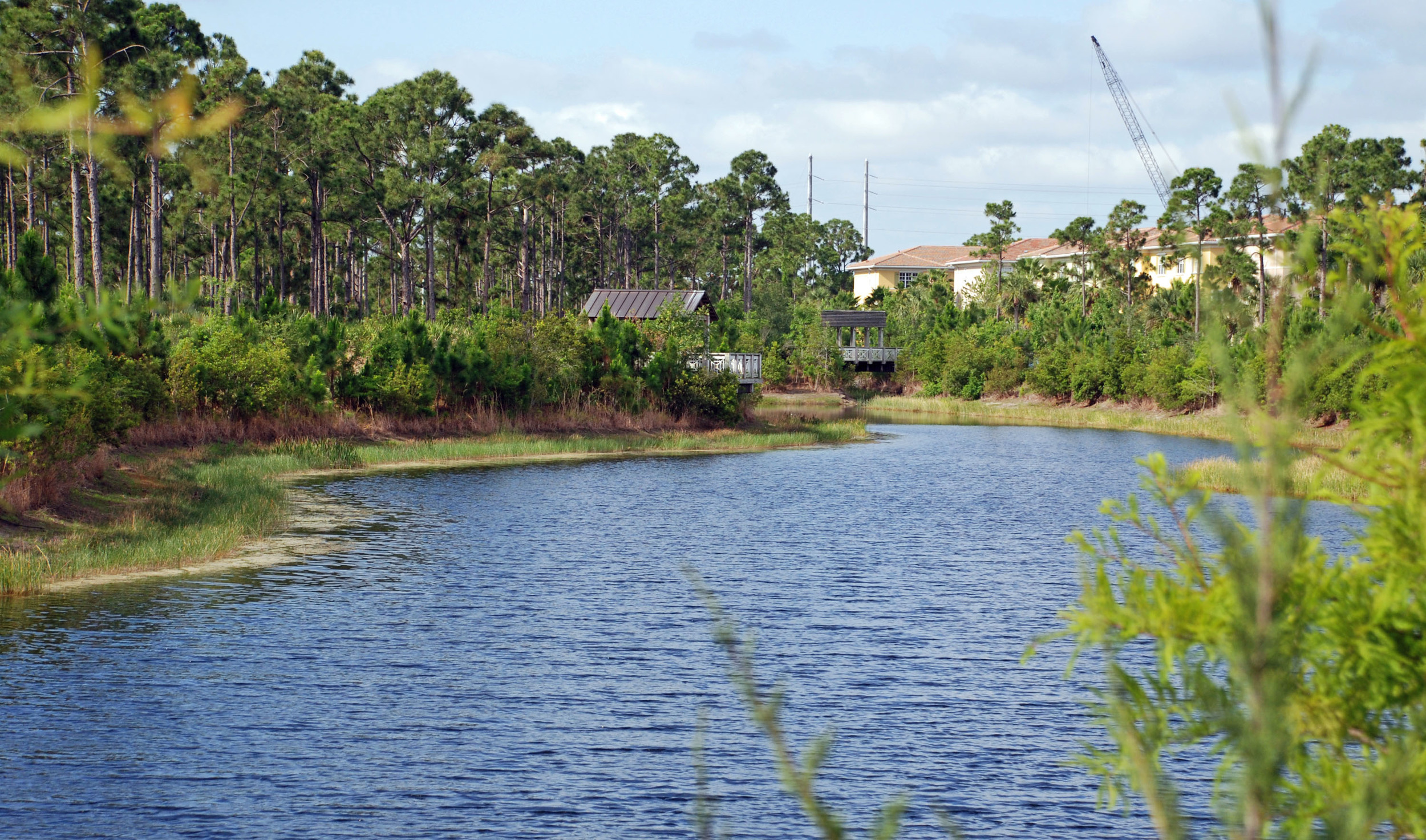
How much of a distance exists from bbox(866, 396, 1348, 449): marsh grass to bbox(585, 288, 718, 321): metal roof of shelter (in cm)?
1439

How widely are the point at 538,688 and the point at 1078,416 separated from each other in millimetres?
63317

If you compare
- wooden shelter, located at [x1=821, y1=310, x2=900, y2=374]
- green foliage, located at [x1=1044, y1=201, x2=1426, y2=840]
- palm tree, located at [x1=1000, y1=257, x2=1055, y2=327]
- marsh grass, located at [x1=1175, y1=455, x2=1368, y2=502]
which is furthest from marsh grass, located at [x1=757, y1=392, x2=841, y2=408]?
green foliage, located at [x1=1044, y1=201, x2=1426, y2=840]

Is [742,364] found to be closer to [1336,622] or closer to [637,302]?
[637,302]

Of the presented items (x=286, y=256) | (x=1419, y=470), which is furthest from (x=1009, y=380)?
(x=1419, y=470)

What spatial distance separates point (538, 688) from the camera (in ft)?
54.1

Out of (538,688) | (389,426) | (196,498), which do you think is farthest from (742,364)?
(538,688)

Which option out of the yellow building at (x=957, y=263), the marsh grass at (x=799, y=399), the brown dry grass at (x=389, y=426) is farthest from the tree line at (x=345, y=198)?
the marsh grass at (x=799, y=399)

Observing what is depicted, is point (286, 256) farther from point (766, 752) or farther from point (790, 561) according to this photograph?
point (766, 752)

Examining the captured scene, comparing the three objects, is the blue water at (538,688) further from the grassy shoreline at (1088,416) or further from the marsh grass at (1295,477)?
the grassy shoreline at (1088,416)

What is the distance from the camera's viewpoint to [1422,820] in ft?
15.9

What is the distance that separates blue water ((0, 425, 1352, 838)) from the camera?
12.2 m

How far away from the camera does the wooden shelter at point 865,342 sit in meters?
95.6

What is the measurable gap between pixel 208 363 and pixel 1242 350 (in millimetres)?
42951

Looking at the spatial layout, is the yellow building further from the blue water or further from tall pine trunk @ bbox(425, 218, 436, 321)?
the blue water
